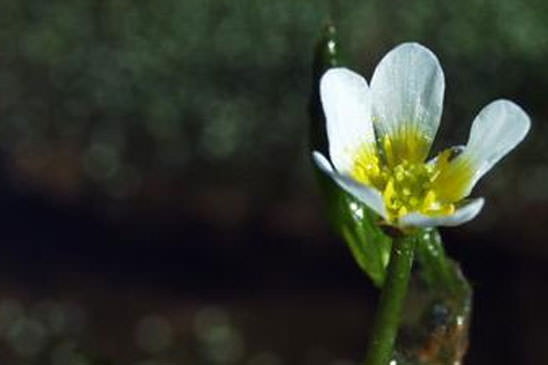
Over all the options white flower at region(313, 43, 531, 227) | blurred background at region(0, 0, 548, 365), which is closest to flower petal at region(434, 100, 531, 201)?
white flower at region(313, 43, 531, 227)

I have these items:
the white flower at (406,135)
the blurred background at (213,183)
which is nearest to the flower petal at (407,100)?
the white flower at (406,135)

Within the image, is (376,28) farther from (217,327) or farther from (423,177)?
(423,177)

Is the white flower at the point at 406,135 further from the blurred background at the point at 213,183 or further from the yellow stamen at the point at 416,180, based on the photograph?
the blurred background at the point at 213,183

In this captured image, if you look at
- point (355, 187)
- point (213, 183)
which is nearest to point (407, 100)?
point (355, 187)

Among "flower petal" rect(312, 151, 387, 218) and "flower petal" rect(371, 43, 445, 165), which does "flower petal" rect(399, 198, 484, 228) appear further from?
"flower petal" rect(371, 43, 445, 165)

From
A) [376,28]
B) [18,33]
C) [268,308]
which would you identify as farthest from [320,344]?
[18,33]

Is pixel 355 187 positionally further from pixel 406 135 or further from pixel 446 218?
pixel 406 135

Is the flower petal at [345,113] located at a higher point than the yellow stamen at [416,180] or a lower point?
higher
